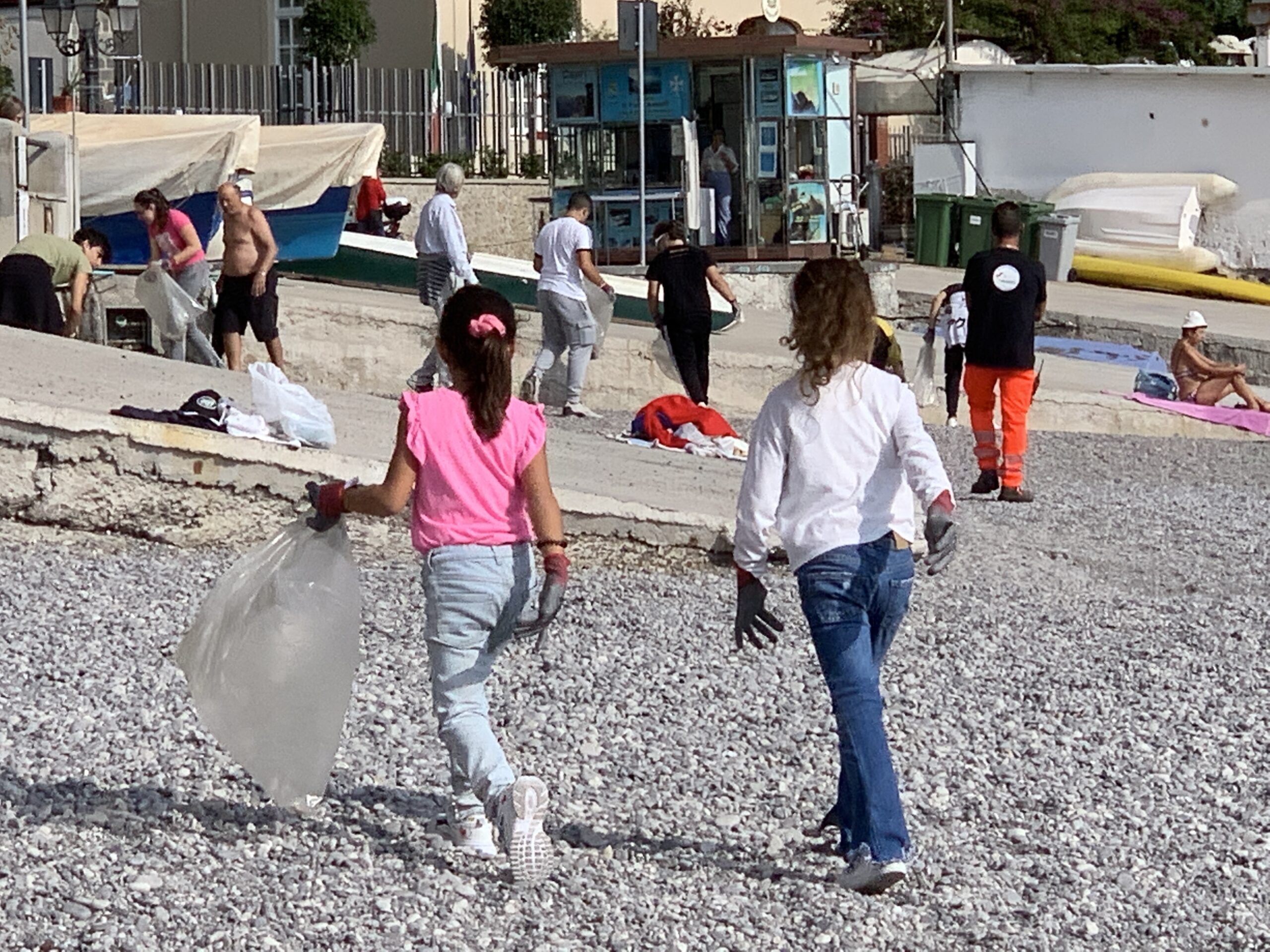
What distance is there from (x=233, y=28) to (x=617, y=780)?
3037 centimetres

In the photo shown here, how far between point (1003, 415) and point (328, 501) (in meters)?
7.15

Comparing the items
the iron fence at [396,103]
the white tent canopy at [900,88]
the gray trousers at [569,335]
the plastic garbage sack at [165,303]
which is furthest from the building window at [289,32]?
the plastic garbage sack at [165,303]

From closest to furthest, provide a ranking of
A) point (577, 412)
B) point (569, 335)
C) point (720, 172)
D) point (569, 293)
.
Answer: point (569, 293) < point (569, 335) < point (577, 412) < point (720, 172)

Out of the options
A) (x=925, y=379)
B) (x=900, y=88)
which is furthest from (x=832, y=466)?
(x=900, y=88)

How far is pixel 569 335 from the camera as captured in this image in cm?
1380

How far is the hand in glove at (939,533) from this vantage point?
179 inches

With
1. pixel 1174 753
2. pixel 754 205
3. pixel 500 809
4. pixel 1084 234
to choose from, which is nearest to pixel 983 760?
pixel 1174 753

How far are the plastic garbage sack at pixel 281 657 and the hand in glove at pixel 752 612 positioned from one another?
3.13ft

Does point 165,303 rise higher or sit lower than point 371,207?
lower

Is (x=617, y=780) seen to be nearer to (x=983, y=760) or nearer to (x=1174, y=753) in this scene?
(x=983, y=760)

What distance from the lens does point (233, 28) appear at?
34.0m

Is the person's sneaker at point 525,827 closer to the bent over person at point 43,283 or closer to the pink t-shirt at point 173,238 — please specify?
the bent over person at point 43,283

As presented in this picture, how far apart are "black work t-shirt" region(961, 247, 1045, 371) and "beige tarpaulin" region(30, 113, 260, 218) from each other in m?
8.19

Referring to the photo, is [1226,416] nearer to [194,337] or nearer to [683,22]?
[194,337]
